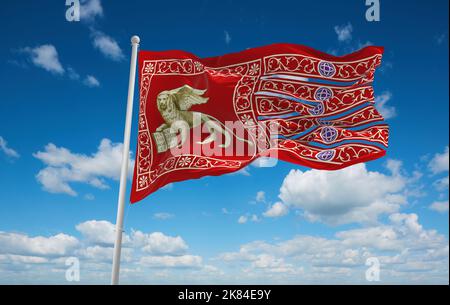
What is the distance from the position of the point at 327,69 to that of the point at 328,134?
158 centimetres

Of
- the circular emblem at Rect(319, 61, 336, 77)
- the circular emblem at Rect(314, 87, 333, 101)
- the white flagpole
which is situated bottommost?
the white flagpole

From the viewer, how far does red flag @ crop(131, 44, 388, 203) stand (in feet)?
34.2

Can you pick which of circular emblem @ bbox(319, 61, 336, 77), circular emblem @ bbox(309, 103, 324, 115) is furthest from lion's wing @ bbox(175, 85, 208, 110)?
circular emblem @ bbox(319, 61, 336, 77)

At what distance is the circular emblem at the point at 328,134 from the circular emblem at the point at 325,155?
28 cm

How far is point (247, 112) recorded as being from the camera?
11250mm

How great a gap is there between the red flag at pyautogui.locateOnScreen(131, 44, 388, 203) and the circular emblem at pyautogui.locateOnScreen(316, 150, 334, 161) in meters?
0.02

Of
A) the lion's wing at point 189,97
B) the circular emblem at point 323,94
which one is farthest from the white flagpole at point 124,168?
the circular emblem at point 323,94

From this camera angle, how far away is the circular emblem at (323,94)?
11086 millimetres

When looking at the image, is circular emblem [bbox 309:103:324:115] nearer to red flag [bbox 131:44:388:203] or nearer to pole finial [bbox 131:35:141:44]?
red flag [bbox 131:44:388:203]

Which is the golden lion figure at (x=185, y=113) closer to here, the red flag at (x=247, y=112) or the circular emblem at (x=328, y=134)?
the red flag at (x=247, y=112)

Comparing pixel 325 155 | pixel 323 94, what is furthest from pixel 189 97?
pixel 325 155

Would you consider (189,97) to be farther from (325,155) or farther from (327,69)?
(325,155)
